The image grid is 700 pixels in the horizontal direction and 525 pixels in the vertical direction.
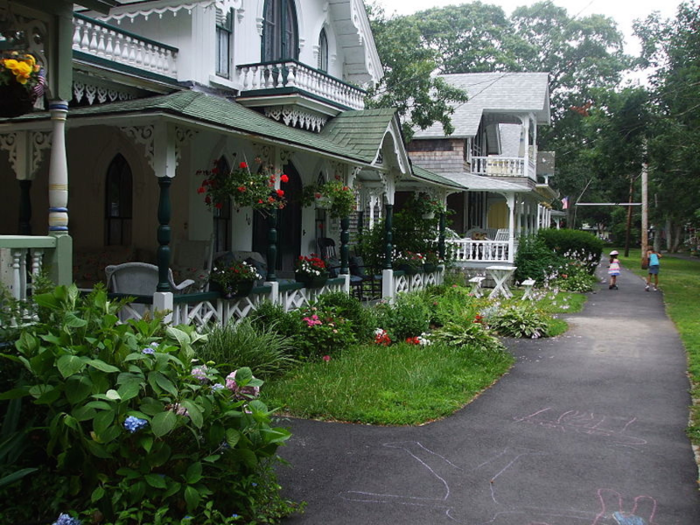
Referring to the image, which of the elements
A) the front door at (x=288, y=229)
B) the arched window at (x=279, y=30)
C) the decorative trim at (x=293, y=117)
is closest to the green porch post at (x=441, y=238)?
the front door at (x=288, y=229)

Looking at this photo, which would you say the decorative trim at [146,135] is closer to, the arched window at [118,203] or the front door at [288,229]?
Result: the arched window at [118,203]

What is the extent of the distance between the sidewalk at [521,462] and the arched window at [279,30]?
30.4ft

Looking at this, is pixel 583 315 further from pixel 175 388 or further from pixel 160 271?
pixel 175 388

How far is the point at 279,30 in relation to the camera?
1559cm

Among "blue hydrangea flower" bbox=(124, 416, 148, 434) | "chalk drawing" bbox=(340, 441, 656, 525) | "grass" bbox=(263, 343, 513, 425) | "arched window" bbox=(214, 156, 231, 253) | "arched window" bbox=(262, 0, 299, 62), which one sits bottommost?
"chalk drawing" bbox=(340, 441, 656, 525)

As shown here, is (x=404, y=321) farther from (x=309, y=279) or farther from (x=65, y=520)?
(x=65, y=520)

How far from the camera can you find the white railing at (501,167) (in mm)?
27391

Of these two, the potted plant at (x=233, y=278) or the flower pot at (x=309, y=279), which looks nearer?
the potted plant at (x=233, y=278)

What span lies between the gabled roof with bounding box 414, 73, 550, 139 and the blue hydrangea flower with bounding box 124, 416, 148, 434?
79.7ft

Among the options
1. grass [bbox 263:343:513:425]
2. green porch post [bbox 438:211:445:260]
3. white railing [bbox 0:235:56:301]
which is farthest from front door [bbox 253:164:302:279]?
white railing [bbox 0:235:56:301]

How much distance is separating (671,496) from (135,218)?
9876 mm

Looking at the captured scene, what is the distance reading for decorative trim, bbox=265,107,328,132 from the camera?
14211 mm

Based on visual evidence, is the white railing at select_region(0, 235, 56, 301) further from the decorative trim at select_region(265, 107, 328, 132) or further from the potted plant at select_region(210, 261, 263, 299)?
the decorative trim at select_region(265, 107, 328, 132)

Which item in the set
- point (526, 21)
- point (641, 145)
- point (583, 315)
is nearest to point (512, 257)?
point (583, 315)
